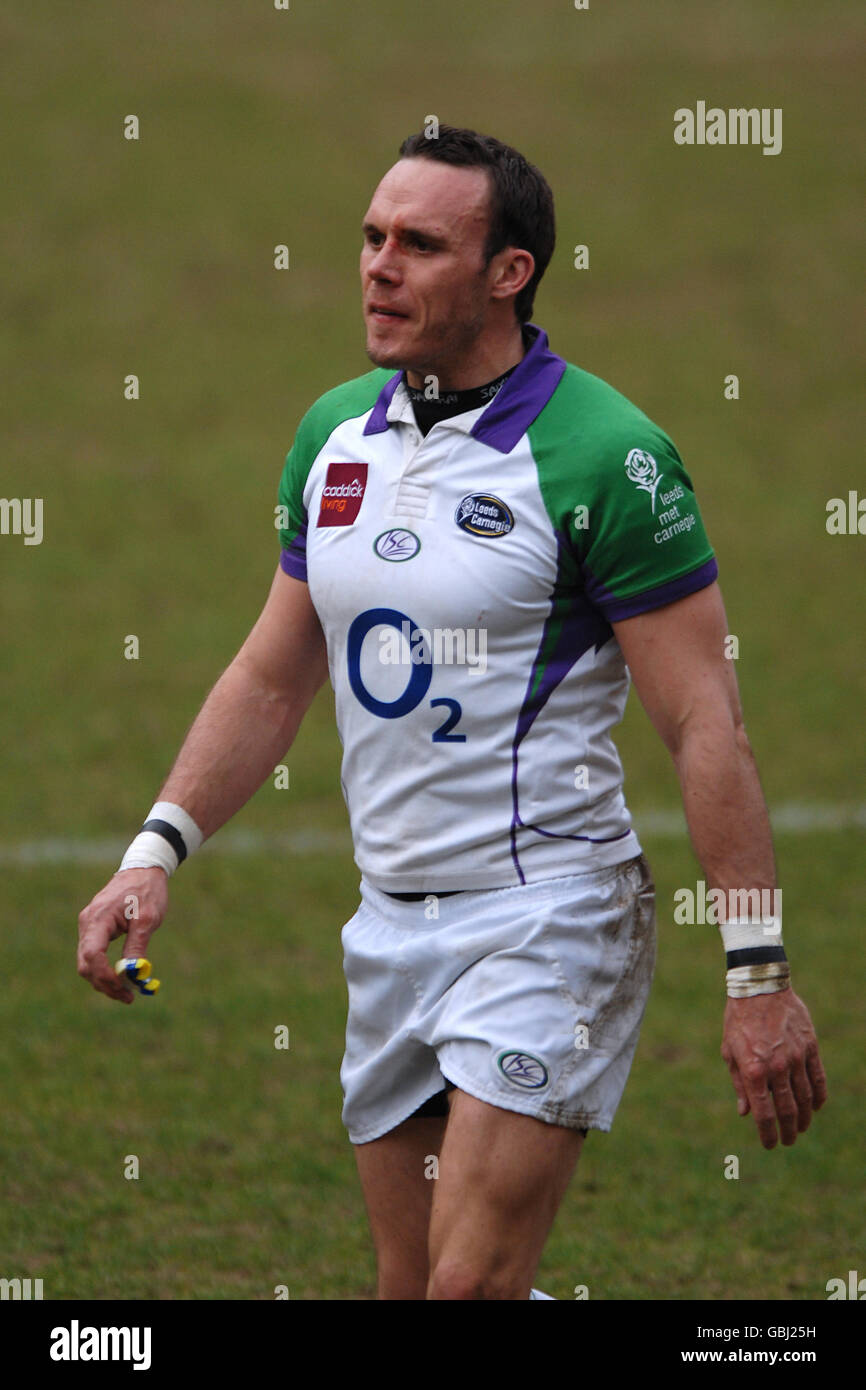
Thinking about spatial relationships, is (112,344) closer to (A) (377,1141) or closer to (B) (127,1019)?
(B) (127,1019)

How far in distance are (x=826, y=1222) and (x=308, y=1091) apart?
7.13ft

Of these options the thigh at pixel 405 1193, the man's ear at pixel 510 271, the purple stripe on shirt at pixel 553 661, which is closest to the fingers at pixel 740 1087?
the purple stripe on shirt at pixel 553 661

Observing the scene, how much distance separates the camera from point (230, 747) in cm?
452

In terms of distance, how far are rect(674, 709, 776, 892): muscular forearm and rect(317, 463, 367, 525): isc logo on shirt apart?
0.92 meters

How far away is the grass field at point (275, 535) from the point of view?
666 centimetres

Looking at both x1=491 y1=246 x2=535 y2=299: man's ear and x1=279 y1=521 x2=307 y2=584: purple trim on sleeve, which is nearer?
x1=491 y1=246 x2=535 y2=299: man's ear

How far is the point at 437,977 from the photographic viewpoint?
412 cm

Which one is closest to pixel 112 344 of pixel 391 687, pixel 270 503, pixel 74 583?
pixel 270 503

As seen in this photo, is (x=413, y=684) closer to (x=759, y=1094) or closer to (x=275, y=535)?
(x=759, y=1094)

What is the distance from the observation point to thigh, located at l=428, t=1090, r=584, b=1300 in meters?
3.81

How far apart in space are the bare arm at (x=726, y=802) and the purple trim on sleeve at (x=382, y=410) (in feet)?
2.46

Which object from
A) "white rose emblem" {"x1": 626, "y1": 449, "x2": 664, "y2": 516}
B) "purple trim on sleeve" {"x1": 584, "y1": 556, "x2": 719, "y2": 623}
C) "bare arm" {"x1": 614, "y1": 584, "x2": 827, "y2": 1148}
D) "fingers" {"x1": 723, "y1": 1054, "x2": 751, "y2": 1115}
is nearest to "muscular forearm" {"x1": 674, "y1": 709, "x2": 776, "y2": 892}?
"bare arm" {"x1": 614, "y1": 584, "x2": 827, "y2": 1148}

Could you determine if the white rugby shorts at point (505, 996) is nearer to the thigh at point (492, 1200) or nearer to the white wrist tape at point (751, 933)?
the thigh at point (492, 1200)

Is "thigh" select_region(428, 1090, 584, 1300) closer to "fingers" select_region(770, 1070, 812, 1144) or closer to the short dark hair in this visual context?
"fingers" select_region(770, 1070, 812, 1144)
